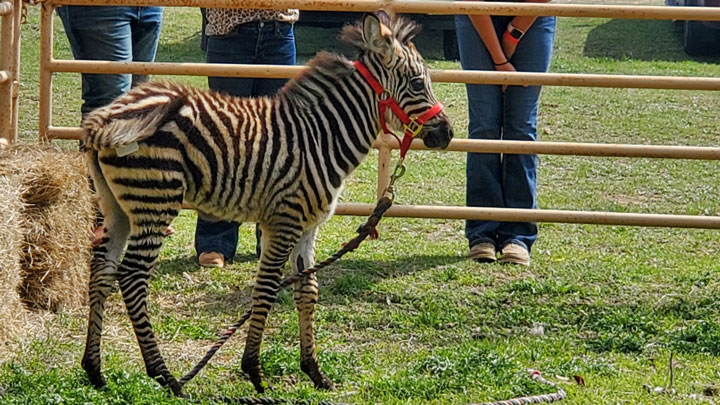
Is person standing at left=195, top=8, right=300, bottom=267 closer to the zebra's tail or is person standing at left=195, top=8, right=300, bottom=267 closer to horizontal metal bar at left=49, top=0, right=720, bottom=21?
horizontal metal bar at left=49, top=0, right=720, bottom=21

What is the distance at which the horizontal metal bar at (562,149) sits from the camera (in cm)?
669

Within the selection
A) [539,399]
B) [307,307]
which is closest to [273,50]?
[307,307]

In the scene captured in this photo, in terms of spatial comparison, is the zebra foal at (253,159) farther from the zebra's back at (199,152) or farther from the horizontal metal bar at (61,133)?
the horizontal metal bar at (61,133)

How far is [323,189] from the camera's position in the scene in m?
5.05

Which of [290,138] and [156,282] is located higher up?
[290,138]

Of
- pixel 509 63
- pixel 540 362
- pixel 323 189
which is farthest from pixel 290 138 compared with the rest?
pixel 509 63

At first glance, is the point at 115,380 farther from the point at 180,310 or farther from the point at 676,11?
the point at 676,11

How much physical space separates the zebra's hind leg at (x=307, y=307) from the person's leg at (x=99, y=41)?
2.21 metres

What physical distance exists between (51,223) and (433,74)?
251 centimetres

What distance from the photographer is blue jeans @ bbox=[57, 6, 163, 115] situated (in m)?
6.70

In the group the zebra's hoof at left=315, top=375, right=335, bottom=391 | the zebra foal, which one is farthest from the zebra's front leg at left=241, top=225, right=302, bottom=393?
the zebra's hoof at left=315, top=375, right=335, bottom=391

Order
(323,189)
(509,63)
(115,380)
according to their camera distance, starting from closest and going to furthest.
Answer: (115,380), (323,189), (509,63)

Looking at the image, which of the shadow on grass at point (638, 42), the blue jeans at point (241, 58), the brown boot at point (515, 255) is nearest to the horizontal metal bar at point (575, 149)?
the brown boot at point (515, 255)

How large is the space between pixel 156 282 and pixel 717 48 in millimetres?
11587
